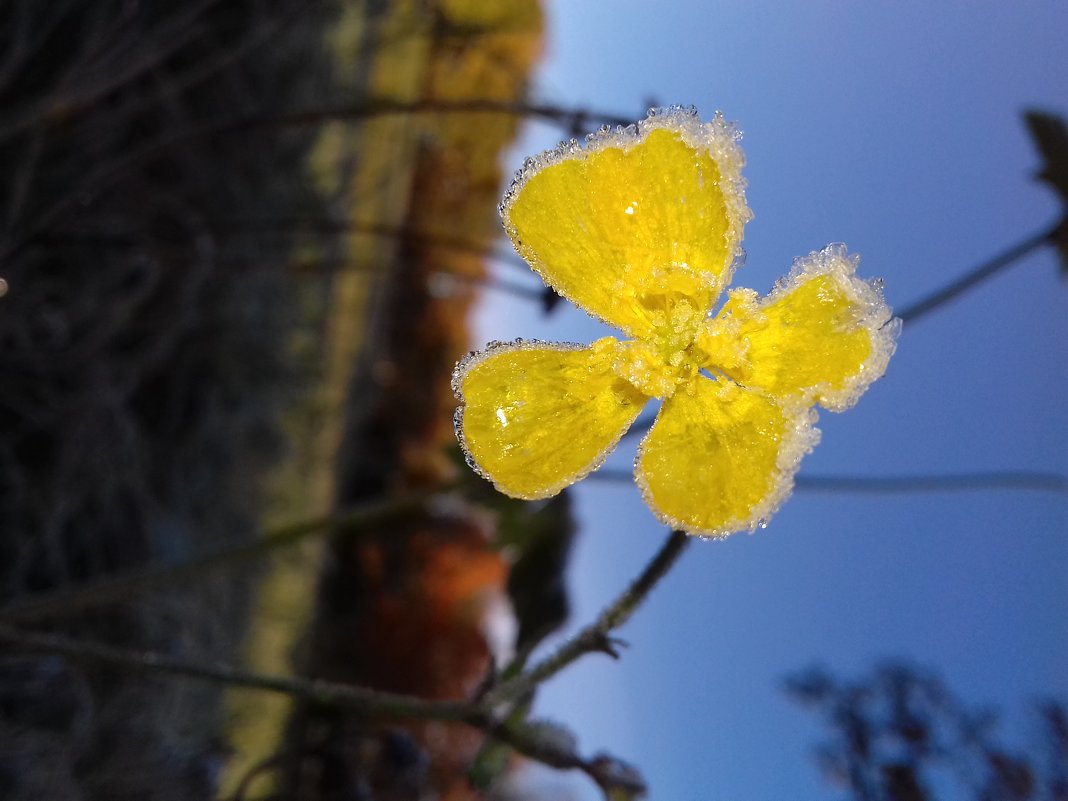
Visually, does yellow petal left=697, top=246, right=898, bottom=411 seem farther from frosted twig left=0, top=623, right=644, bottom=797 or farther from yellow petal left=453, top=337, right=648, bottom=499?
frosted twig left=0, top=623, right=644, bottom=797

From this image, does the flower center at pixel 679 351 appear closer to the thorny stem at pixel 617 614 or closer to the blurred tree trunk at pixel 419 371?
the thorny stem at pixel 617 614

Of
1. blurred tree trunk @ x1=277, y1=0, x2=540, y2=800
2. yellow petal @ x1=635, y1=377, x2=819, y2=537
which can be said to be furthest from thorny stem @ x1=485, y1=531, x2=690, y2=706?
blurred tree trunk @ x1=277, y1=0, x2=540, y2=800

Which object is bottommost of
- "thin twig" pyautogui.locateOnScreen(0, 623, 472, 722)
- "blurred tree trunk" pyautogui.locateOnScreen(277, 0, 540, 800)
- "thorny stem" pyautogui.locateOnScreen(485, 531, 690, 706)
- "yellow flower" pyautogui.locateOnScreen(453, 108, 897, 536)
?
"thin twig" pyautogui.locateOnScreen(0, 623, 472, 722)

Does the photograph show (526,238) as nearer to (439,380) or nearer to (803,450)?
(803,450)

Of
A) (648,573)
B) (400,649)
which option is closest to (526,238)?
(648,573)

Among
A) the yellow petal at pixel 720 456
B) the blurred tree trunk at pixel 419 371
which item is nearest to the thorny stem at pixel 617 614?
the yellow petal at pixel 720 456
